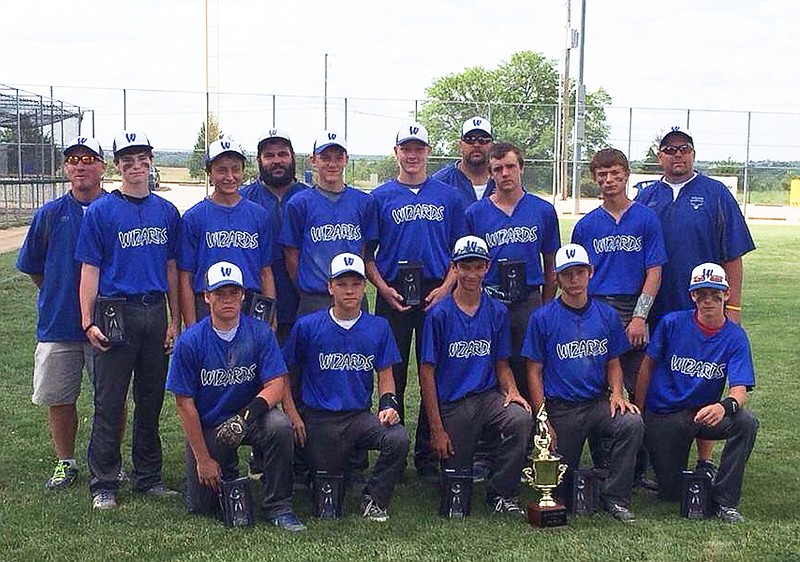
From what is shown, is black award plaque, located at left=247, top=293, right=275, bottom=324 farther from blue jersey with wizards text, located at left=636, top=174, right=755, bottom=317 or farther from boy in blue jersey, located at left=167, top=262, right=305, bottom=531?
blue jersey with wizards text, located at left=636, top=174, right=755, bottom=317

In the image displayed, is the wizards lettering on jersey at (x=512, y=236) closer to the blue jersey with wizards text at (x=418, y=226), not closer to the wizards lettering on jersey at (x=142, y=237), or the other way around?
the blue jersey with wizards text at (x=418, y=226)

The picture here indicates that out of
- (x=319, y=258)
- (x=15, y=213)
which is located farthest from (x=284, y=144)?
(x=15, y=213)

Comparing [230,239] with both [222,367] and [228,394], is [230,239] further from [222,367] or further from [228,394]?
[228,394]

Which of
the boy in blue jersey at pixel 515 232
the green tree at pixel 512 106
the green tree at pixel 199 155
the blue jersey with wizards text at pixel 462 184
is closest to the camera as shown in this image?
the boy in blue jersey at pixel 515 232

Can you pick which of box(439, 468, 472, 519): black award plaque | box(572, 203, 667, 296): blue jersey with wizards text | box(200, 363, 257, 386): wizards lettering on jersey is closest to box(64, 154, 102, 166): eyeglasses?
box(200, 363, 257, 386): wizards lettering on jersey

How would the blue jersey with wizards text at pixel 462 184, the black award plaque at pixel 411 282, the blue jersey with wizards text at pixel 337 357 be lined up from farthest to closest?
the blue jersey with wizards text at pixel 462 184, the black award plaque at pixel 411 282, the blue jersey with wizards text at pixel 337 357

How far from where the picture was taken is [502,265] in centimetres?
578

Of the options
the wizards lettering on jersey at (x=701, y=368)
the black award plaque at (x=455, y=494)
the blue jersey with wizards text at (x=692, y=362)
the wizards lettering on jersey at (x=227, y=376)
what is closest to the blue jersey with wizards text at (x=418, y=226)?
the wizards lettering on jersey at (x=227, y=376)

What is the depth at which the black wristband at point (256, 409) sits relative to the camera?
5.04 metres

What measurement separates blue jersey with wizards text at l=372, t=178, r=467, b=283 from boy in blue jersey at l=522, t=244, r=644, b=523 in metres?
0.70

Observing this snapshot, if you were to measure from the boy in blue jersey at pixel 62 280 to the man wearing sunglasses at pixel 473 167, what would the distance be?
2.17 metres

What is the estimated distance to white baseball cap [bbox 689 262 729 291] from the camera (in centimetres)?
530

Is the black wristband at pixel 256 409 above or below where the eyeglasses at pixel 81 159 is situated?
below

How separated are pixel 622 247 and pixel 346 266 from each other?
1643mm
